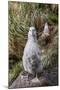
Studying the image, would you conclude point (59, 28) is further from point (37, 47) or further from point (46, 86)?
point (46, 86)

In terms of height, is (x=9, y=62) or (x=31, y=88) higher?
(x=9, y=62)

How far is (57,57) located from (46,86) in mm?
226

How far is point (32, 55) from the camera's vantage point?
1296mm

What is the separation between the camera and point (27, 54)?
4.22 ft

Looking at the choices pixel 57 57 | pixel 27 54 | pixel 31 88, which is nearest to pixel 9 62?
pixel 27 54

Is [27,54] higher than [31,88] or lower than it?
higher

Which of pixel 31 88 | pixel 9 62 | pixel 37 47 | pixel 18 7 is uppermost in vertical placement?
pixel 18 7

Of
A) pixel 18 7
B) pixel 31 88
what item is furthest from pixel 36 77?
pixel 18 7

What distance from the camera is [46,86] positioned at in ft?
4.32

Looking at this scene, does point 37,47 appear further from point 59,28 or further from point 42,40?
point 59,28


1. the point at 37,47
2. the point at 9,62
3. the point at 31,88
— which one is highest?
the point at 37,47

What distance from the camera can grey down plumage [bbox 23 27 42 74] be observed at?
1286 mm

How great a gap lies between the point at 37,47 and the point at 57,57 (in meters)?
0.17

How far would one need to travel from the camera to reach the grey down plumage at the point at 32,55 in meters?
1.29
